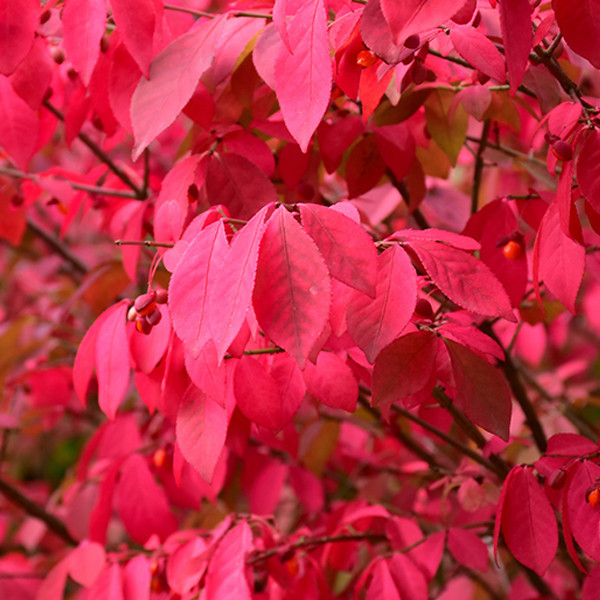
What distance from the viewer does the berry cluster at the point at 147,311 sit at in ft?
2.19

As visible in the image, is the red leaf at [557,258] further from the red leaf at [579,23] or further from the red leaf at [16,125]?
the red leaf at [16,125]

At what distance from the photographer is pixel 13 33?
72 centimetres

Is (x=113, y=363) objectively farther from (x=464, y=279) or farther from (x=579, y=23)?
(x=579, y=23)

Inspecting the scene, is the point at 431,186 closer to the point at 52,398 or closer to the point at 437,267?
the point at 437,267

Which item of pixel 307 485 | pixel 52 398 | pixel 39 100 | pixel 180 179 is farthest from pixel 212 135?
pixel 52 398

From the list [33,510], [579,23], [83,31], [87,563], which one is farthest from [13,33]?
[33,510]

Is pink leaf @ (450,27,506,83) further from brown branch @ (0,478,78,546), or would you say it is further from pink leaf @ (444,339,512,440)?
brown branch @ (0,478,78,546)

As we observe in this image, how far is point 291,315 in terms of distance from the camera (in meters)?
0.54

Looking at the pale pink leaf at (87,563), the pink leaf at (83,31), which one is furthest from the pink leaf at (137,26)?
the pale pink leaf at (87,563)

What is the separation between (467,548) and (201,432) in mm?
442

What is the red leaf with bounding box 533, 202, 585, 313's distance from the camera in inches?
27.0

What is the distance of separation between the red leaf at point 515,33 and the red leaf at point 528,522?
39cm

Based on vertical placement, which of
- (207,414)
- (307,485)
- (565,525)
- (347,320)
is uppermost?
(347,320)

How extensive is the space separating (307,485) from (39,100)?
788 millimetres
